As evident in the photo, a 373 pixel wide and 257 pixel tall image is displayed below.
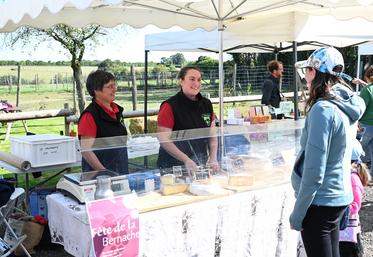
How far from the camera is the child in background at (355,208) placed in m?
2.74

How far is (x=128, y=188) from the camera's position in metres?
2.65

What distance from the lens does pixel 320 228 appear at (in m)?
2.15

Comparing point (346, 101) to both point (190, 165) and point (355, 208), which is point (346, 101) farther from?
point (190, 165)

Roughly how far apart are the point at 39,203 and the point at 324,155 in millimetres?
3172

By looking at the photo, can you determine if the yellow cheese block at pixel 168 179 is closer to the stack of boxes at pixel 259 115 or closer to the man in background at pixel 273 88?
the stack of boxes at pixel 259 115

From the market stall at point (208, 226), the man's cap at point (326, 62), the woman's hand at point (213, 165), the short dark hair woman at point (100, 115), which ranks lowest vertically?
the market stall at point (208, 226)

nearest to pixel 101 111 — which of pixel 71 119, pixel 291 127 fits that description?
pixel 291 127

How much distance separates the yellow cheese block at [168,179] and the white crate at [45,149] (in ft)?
5.47

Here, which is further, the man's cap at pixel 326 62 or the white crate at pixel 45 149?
the white crate at pixel 45 149

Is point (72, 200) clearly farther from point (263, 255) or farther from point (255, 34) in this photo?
point (255, 34)

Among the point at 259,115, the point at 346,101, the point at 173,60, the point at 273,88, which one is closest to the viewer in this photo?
the point at 346,101

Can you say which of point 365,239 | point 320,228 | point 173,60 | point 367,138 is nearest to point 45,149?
point 320,228

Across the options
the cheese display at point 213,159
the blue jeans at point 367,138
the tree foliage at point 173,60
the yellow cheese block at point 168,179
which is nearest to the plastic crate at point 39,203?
the cheese display at point 213,159

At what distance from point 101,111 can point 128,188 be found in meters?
0.82
